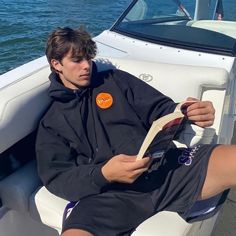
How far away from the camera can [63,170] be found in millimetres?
1901

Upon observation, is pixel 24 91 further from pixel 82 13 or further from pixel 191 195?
pixel 82 13

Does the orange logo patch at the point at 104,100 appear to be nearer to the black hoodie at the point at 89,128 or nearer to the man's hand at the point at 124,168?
the black hoodie at the point at 89,128

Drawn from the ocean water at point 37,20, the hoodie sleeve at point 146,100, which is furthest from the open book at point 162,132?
the ocean water at point 37,20

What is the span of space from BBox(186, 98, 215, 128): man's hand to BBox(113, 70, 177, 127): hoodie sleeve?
0.38 ft

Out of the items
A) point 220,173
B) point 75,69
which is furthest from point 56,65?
point 220,173

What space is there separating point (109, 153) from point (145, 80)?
540 millimetres

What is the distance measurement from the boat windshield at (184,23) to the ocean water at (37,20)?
3837mm

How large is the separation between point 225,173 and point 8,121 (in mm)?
965

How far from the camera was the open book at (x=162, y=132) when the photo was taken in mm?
1689

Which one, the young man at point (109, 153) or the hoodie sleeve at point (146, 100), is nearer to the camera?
the young man at point (109, 153)

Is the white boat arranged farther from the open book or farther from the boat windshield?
the open book

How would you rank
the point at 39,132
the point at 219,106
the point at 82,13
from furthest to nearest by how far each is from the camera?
the point at 82,13, the point at 219,106, the point at 39,132

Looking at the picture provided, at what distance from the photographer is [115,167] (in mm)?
1729

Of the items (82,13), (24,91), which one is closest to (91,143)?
(24,91)
